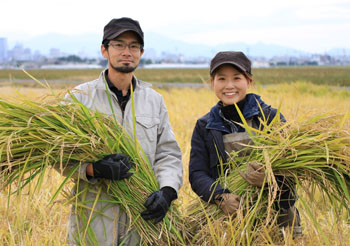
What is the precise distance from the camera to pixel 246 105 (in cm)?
212

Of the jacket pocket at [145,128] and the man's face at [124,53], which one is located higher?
the man's face at [124,53]

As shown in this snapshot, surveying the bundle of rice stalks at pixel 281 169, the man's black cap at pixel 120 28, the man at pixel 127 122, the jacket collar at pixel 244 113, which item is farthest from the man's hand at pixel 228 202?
the man's black cap at pixel 120 28

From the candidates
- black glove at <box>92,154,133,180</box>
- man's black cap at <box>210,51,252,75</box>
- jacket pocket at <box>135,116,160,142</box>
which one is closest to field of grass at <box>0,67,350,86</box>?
man's black cap at <box>210,51,252,75</box>

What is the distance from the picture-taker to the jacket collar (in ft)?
6.85

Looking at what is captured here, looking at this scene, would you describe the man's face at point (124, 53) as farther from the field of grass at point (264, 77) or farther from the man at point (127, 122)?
the field of grass at point (264, 77)

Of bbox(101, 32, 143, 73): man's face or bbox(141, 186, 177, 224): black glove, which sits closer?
bbox(141, 186, 177, 224): black glove

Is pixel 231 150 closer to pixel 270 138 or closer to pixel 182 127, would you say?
pixel 270 138

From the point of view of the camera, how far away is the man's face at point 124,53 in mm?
2131

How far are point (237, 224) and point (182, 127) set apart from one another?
421 cm

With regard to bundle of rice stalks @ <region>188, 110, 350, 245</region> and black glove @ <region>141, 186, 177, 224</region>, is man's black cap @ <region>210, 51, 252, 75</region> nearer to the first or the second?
bundle of rice stalks @ <region>188, 110, 350, 245</region>

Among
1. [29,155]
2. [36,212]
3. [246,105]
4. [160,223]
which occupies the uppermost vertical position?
[246,105]

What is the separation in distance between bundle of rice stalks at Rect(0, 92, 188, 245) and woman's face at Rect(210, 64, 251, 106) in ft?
1.83

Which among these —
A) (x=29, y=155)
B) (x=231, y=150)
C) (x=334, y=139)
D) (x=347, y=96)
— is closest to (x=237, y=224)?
A: (x=231, y=150)

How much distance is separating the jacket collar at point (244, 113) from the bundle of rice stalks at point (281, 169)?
118 millimetres
